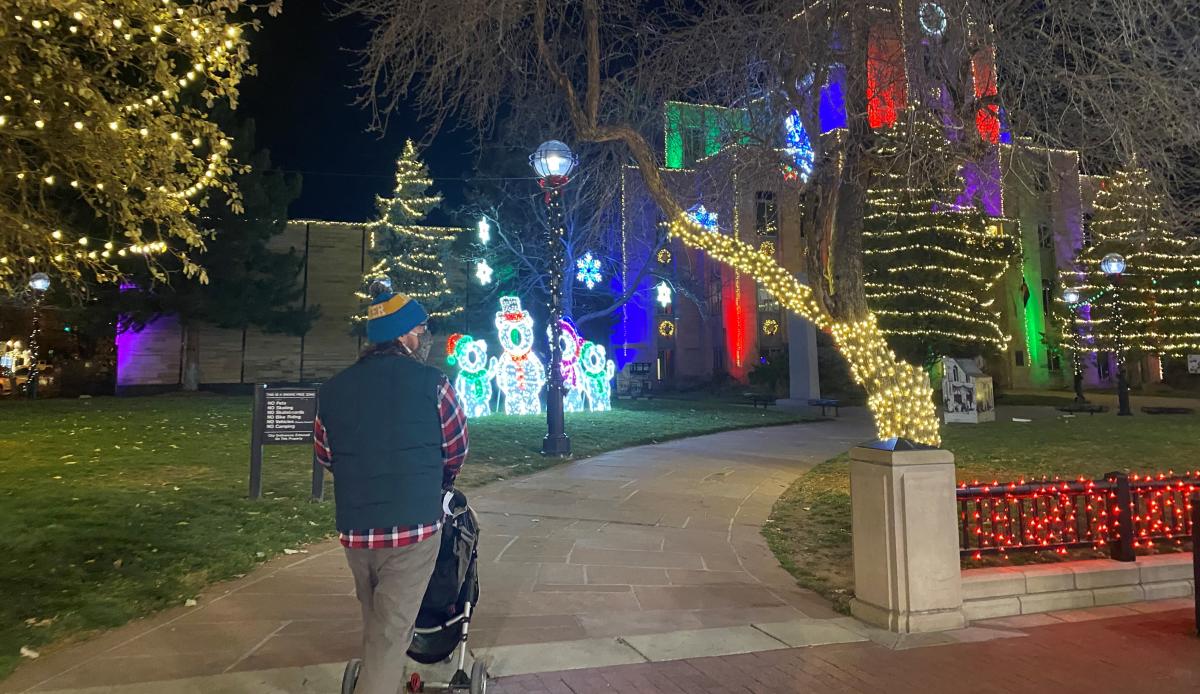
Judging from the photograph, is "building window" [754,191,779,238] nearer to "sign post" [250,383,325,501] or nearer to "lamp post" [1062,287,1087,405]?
"sign post" [250,383,325,501]

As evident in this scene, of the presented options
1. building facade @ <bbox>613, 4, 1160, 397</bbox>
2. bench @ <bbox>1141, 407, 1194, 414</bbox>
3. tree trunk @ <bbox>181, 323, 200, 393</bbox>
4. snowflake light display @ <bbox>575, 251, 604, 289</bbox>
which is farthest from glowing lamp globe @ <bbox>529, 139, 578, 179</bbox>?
tree trunk @ <bbox>181, 323, 200, 393</bbox>

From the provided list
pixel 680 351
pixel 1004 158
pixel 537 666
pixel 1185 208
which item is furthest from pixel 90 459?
pixel 680 351

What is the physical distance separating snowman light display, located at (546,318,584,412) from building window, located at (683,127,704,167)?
9.23m

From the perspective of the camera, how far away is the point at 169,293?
27078mm

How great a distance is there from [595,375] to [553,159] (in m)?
11.7

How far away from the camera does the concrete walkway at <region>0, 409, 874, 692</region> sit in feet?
13.6

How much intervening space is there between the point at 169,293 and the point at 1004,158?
94.4 ft

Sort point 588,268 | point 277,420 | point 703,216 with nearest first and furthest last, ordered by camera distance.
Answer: point 277,420 < point 703,216 < point 588,268

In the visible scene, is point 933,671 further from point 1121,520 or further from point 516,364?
point 516,364

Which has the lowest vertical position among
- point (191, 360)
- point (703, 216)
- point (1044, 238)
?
point (191, 360)

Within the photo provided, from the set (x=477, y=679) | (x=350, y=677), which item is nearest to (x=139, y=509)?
(x=350, y=677)

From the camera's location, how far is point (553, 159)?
12.0m

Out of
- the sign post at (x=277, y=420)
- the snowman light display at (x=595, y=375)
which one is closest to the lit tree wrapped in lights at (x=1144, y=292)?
the snowman light display at (x=595, y=375)

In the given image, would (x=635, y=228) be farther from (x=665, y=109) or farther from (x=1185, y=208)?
(x=1185, y=208)
